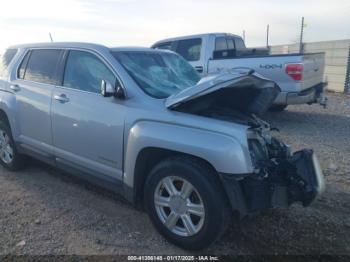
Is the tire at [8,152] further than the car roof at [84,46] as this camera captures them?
Yes

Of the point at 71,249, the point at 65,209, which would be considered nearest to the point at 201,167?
the point at 71,249

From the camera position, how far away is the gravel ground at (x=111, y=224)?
3396mm

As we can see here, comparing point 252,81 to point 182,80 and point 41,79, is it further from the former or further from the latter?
point 41,79

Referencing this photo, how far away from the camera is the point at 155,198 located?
346cm

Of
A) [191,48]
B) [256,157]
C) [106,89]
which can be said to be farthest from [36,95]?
[191,48]

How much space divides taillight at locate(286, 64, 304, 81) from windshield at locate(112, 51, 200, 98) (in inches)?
148

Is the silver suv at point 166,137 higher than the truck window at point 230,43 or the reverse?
the reverse

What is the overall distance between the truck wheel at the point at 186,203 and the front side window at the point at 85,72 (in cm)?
123

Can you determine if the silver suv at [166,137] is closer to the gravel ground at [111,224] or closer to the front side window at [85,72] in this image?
the front side window at [85,72]

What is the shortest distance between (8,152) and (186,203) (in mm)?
3492

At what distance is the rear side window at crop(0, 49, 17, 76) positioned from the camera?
551 centimetres

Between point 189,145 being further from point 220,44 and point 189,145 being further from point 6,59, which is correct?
point 220,44

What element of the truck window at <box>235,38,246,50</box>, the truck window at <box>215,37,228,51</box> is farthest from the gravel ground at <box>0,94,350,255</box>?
the truck window at <box>235,38,246,50</box>

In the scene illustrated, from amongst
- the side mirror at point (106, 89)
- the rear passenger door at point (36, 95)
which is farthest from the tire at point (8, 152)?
the side mirror at point (106, 89)
